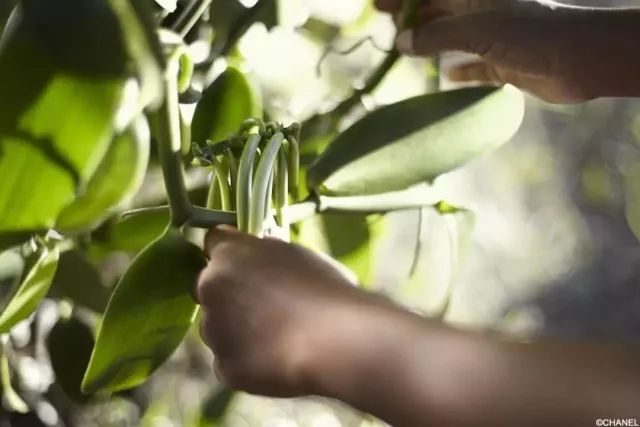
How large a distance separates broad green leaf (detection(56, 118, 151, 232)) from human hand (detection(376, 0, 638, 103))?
0.19m

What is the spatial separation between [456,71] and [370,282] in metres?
0.13

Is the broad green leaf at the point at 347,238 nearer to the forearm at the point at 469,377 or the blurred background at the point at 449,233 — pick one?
the blurred background at the point at 449,233

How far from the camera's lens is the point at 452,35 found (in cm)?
48

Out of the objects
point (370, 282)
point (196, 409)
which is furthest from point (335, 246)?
point (196, 409)

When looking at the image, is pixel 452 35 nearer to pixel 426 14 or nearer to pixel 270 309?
pixel 426 14

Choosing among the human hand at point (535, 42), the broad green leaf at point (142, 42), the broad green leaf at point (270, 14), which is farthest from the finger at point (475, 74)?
the broad green leaf at point (142, 42)

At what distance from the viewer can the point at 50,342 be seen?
0.53 meters

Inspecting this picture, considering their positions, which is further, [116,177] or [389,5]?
[389,5]

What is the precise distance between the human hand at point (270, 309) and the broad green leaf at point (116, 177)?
60 mm

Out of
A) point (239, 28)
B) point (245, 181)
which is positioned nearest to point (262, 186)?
point (245, 181)

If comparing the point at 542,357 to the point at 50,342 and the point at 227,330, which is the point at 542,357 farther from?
the point at 50,342

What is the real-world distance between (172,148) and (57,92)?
7cm

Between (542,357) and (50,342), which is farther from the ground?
(542,357)

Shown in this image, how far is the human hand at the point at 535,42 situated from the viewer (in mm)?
448
